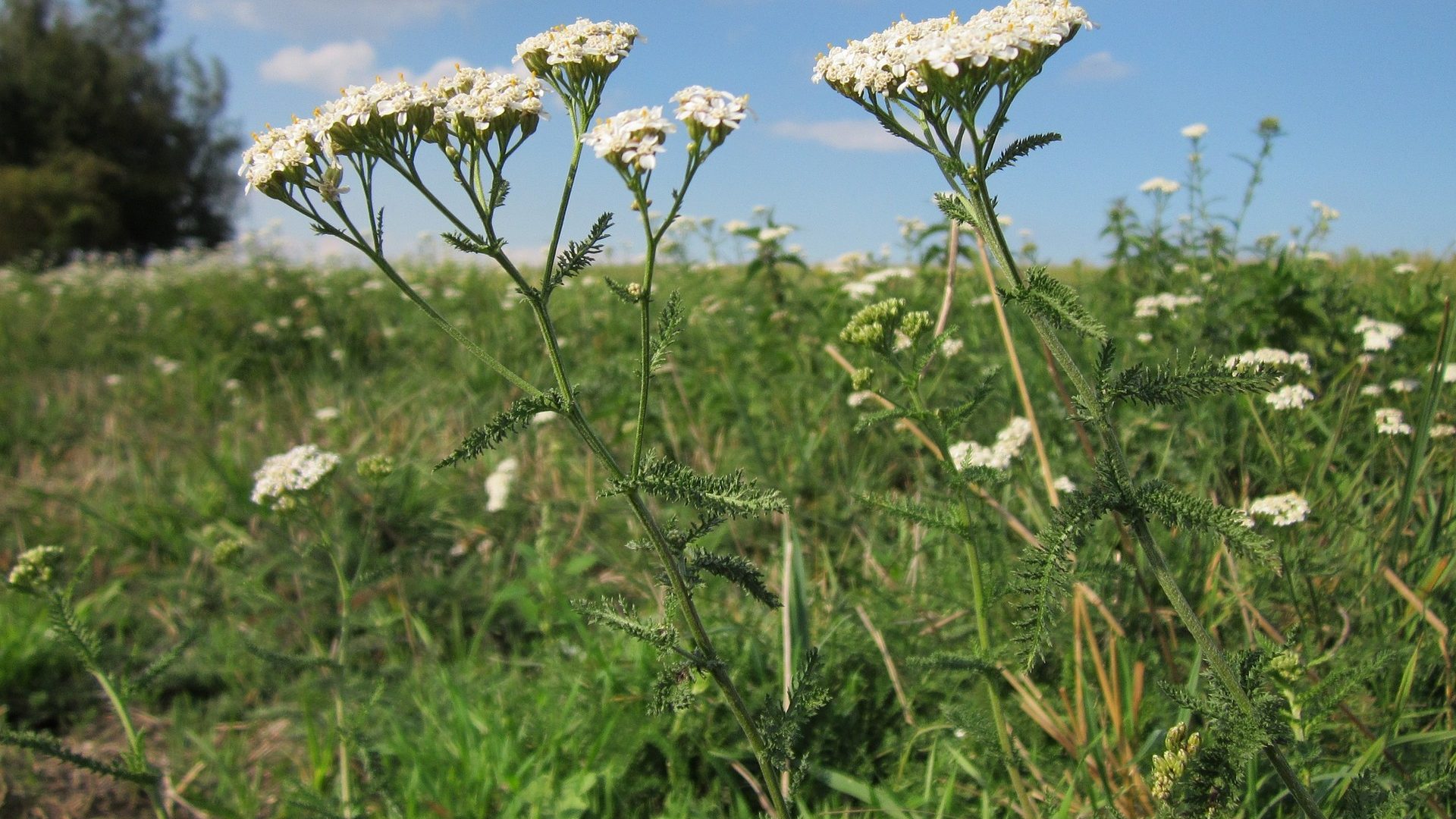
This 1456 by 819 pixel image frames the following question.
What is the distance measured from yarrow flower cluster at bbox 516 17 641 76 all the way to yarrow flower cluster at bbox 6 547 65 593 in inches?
74.5

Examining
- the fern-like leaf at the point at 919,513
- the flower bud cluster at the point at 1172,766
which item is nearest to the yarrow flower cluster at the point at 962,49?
the fern-like leaf at the point at 919,513

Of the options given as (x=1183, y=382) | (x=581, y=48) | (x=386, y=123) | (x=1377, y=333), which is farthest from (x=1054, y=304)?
(x=1377, y=333)

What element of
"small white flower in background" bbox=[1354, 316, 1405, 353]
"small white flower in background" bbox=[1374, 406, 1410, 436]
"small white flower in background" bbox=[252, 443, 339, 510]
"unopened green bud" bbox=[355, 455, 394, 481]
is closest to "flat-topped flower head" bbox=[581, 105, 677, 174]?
"small white flower in background" bbox=[252, 443, 339, 510]

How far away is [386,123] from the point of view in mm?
1507

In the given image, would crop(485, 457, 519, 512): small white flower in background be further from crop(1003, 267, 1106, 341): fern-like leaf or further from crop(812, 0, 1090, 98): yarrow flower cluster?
crop(1003, 267, 1106, 341): fern-like leaf

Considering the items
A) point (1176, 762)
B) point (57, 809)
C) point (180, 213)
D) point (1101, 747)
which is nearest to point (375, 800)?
point (57, 809)

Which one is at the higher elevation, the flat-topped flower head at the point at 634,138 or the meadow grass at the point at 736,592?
the flat-topped flower head at the point at 634,138

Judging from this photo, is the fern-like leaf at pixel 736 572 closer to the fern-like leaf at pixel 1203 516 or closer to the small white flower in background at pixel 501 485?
the fern-like leaf at pixel 1203 516

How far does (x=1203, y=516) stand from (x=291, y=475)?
260 centimetres

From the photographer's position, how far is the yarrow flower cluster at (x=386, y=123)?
4.87 ft

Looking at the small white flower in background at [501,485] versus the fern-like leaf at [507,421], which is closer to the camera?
the fern-like leaf at [507,421]

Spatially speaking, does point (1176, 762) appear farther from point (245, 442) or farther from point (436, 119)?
point (245, 442)

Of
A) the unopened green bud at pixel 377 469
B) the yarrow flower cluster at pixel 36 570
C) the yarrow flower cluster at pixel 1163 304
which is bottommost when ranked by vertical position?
the yarrow flower cluster at pixel 36 570

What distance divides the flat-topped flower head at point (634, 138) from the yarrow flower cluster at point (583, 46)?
0.62ft
